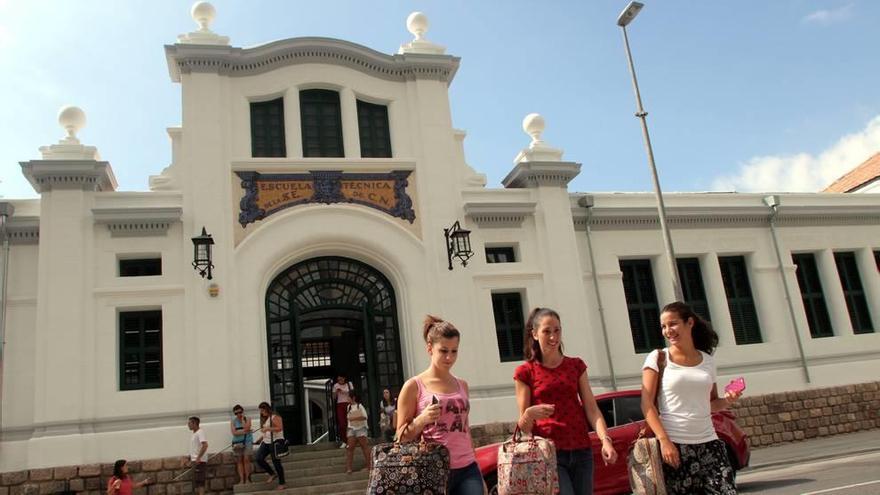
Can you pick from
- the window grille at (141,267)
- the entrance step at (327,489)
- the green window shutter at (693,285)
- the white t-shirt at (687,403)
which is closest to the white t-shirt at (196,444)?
the entrance step at (327,489)

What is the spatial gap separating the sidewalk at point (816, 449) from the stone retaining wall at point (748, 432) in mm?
334

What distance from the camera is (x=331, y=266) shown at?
16.1 metres

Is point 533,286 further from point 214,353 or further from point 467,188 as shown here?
point 214,353

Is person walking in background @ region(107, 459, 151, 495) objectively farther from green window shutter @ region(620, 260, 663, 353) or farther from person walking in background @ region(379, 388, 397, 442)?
green window shutter @ region(620, 260, 663, 353)

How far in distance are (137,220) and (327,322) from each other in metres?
4.71

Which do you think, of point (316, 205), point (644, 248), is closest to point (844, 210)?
point (644, 248)

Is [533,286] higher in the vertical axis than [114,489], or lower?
higher

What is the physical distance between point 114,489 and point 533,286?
952 centimetres

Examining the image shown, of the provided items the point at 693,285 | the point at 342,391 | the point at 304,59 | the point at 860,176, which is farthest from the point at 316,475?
the point at 860,176

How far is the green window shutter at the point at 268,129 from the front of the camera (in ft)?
53.1

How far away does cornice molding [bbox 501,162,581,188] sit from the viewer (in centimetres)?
1703

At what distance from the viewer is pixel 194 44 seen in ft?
51.7

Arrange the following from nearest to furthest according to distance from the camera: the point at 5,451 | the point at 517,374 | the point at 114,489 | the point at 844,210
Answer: the point at 517,374 < the point at 114,489 < the point at 5,451 < the point at 844,210

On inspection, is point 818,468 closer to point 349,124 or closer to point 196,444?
point 196,444
